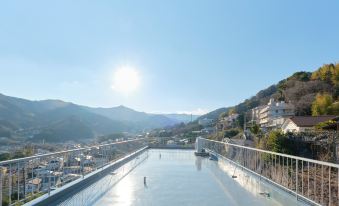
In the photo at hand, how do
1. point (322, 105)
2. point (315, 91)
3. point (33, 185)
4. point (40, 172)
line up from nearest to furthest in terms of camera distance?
point (33, 185) → point (40, 172) → point (322, 105) → point (315, 91)

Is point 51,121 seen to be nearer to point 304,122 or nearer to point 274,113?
point 304,122

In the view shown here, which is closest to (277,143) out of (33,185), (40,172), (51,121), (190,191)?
(190,191)

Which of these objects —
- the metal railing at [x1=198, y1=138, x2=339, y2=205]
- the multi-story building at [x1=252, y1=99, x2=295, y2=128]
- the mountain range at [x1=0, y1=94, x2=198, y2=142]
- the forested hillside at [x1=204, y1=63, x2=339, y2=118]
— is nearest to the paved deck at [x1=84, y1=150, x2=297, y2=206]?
the metal railing at [x1=198, y1=138, x2=339, y2=205]

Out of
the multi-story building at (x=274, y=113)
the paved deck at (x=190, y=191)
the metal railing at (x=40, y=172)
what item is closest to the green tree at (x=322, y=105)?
the multi-story building at (x=274, y=113)

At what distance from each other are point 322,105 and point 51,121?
134 feet

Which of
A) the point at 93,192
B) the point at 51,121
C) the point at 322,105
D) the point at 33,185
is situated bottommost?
the point at 93,192

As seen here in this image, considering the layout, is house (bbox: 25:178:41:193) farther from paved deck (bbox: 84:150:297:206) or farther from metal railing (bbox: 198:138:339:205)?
metal railing (bbox: 198:138:339:205)

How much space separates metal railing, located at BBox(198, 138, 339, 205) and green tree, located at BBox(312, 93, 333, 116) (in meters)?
47.1

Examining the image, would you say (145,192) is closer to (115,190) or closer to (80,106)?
(115,190)

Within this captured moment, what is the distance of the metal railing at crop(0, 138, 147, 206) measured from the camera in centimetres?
438

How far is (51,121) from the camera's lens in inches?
2274

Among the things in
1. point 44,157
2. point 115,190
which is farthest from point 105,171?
point 44,157

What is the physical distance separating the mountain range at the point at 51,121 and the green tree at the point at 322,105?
103ft

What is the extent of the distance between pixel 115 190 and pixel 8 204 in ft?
7.46
